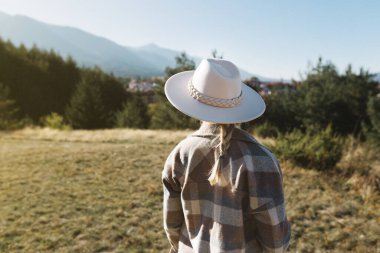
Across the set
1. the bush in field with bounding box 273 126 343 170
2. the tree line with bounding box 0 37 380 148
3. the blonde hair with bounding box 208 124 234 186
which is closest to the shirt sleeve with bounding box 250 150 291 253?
the blonde hair with bounding box 208 124 234 186

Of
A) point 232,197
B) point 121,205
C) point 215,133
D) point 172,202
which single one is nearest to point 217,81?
point 215,133

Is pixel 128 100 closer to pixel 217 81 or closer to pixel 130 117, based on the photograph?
pixel 130 117

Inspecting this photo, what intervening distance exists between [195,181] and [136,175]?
18.4 ft

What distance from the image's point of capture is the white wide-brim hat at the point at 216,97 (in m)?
1.62

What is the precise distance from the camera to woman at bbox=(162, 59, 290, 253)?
1.58 metres

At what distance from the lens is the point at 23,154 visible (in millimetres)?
9047

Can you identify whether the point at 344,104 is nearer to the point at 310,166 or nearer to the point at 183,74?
the point at 310,166

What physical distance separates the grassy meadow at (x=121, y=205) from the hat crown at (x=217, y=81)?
3.00 meters

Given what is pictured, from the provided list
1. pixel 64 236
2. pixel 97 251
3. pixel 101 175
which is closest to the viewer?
pixel 97 251

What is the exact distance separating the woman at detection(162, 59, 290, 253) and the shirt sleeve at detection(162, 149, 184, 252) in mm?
12

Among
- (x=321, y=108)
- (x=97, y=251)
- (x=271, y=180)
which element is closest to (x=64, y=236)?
(x=97, y=251)

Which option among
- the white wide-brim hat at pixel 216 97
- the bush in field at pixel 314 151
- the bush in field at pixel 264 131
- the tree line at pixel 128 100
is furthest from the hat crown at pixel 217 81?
the bush in field at pixel 264 131

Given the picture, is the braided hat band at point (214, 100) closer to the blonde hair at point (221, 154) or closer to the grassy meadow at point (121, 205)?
the blonde hair at point (221, 154)

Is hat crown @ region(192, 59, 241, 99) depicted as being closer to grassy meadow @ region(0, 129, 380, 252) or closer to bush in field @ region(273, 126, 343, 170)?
grassy meadow @ region(0, 129, 380, 252)
